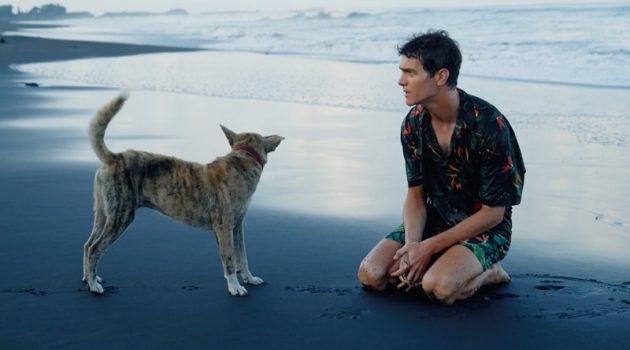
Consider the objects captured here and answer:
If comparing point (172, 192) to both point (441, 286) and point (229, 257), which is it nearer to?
point (229, 257)

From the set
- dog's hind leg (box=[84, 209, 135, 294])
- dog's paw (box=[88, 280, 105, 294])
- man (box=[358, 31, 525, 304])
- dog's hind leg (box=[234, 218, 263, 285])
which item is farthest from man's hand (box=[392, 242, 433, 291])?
dog's paw (box=[88, 280, 105, 294])

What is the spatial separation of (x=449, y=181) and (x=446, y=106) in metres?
0.47

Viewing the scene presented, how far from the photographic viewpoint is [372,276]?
420 centimetres

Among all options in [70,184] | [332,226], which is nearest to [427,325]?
[332,226]

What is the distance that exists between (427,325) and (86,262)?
193 cm

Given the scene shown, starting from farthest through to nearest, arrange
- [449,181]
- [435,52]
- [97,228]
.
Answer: [449,181] < [97,228] < [435,52]

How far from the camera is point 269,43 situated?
3192 cm

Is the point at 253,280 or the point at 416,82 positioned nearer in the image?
the point at 416,82

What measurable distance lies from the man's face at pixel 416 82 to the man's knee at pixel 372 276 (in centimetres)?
97

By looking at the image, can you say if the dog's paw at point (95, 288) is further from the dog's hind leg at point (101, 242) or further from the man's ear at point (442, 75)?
the man's ear at point (442, 75)

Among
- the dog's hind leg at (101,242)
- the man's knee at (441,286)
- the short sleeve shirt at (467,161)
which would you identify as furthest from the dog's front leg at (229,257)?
the short sleeve shirt at (467,161)

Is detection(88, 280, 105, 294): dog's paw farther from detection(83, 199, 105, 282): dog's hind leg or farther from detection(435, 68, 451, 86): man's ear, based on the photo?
detection(435, 68, 451, 86): man's ear

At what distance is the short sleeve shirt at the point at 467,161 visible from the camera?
407 cm

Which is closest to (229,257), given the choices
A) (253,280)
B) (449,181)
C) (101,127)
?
(253,280)
